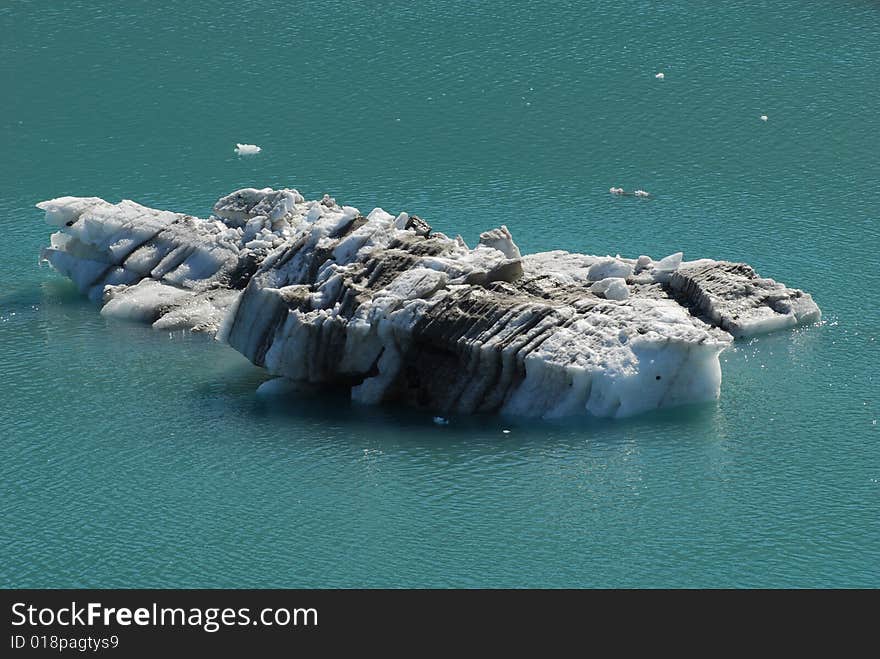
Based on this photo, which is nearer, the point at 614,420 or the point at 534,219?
the point at 614,420

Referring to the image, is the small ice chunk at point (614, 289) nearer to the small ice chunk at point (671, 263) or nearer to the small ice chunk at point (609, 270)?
the small ice chunk at point (609, 270)

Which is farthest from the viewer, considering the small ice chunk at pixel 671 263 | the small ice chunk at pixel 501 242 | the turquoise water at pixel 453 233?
the small ice chunk at pixel 671 263

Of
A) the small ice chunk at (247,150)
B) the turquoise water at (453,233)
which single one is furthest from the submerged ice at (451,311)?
the small ice chunk at (247,150)

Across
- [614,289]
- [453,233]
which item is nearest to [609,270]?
[614,289]

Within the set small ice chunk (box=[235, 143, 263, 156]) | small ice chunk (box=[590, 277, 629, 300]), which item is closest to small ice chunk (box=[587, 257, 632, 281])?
small ice chunk (box=[590, 277, 629, 300])
